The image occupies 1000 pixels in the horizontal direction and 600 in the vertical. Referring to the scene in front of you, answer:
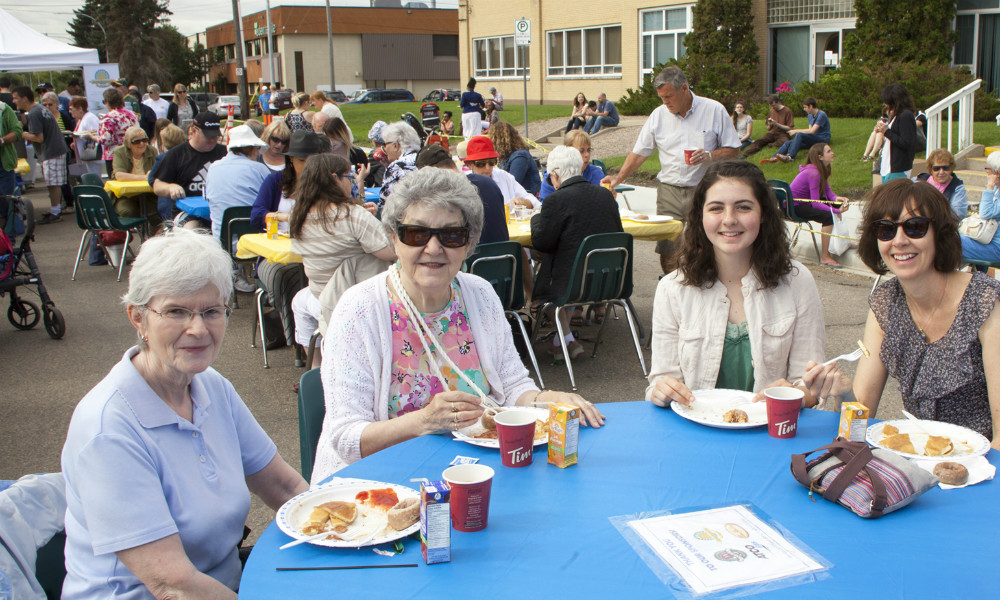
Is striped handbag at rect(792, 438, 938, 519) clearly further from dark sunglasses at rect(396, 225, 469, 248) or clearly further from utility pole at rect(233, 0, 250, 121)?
utility pole at rect(233, 0, 250, 121)

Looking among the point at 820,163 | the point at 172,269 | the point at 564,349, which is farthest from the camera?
the point at 820,163

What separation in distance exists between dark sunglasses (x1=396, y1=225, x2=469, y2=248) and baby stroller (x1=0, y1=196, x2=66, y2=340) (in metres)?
5.24

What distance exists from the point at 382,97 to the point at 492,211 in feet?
158

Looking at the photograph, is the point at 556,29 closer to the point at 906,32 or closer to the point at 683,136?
the point at 906,32

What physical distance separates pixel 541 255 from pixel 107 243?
595 cm

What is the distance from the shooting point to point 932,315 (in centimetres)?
291

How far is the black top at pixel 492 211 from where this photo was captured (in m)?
6.00

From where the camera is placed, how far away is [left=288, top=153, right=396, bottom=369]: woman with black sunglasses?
16.7ft

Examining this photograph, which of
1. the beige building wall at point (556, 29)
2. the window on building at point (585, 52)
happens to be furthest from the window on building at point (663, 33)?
the window on building at point (585, 52)

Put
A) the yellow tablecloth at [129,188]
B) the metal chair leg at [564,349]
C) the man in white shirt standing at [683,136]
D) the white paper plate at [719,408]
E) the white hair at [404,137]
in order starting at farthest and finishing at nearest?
1. the yellow tablecloth at [129,188]
2. the white hair at [404,137]
3. the man in white shirt standing at [683,136]
4. the metal chair leg at [564,349]
5. the white paper plate at [719,408]

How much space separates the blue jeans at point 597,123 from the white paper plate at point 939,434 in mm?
20724

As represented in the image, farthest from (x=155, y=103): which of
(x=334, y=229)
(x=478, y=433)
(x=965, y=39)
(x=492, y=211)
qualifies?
(x=965, y=39)

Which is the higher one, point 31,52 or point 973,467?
point 31,52

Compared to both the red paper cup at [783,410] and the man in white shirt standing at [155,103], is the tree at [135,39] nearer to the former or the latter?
the man in white shirt standing at [155,103]
